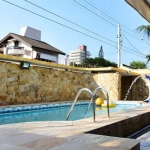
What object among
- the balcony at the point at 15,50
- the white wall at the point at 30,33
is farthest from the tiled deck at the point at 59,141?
the white wall at the point at 30,33

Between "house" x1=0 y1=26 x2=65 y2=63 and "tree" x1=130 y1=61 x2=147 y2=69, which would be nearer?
"house" x1=0 y1=26 x2=65 y2=63

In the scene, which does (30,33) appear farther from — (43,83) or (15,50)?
(43,83)

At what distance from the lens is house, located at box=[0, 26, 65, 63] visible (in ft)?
84.7

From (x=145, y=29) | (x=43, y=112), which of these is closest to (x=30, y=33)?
(x=145, y=29)

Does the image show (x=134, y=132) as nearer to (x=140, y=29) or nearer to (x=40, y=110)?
(x=40, y=110)

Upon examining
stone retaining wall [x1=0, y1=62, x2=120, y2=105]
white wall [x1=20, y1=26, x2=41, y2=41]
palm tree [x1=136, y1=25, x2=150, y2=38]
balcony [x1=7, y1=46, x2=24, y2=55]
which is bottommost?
stone retaining wall [x1=0, y1=62, x2=120, y2=105]

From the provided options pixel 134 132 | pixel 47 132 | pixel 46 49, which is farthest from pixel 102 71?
pixel 46 49

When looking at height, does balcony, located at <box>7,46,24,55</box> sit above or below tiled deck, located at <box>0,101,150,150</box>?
above

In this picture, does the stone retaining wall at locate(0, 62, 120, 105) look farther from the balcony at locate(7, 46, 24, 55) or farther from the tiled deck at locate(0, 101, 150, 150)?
the balcony at locate(7, 46, 24, 55)

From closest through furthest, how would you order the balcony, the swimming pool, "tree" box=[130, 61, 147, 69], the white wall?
the swimming pool → the balcony → the white wall → "tree" box=[130, 61, 147, 69]

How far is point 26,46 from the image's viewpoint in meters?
26.9

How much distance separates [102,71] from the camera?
14492 millimetres

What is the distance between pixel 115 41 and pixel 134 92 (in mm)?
9255

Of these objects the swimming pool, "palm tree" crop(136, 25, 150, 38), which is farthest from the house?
the swimming pool
